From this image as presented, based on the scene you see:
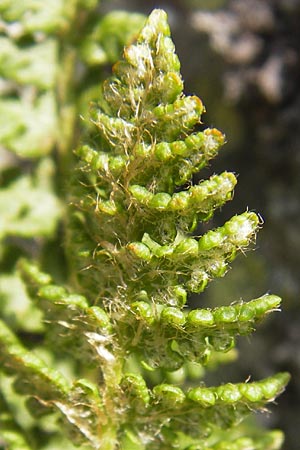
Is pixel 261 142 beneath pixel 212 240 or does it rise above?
above

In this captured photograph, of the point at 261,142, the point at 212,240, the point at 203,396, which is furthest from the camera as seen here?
the point at 261,142

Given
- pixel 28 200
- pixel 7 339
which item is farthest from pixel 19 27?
pixel 7 339

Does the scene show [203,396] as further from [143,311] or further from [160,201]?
[160,201]

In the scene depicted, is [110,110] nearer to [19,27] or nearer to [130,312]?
[130,312]

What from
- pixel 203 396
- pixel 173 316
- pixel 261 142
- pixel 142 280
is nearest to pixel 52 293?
pixel 142 280

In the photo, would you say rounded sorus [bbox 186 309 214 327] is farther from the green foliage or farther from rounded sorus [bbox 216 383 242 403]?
rounded sorus [bbox 216 383 242 403]

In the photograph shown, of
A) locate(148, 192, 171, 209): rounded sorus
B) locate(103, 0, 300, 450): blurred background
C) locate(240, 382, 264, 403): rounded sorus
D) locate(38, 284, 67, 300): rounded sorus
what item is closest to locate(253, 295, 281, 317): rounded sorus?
locate(240, 382, 264, 403): rounded sorus
